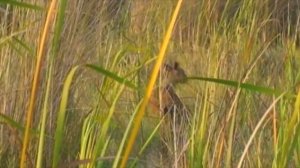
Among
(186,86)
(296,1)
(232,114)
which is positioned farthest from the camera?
(296,1)

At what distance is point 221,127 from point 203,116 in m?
0.06

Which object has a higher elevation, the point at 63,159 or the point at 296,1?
the point at 296,1

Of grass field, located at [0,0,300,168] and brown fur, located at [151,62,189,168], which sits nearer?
grass field, located at [0,0,300,168]

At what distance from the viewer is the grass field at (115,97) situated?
1.77 m

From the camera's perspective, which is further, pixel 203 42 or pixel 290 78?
pixel 203 42

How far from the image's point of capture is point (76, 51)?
9.66 feet

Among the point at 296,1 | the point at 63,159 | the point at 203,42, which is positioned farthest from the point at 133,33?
the point at 296,1

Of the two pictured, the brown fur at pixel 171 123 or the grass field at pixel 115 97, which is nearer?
the grass field at pixel 115 97

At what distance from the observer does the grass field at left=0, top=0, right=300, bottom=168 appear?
5.82 ft

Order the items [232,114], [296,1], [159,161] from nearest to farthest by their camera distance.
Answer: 1. [232,114]
2. [159,161]
3. [296,1]

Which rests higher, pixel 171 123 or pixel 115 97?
pixel 115 97

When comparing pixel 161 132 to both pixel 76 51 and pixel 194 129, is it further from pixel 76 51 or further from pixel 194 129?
pixel 194 129

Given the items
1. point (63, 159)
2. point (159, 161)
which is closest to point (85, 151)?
→ point (63, 159)

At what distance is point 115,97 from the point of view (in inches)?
71.5
